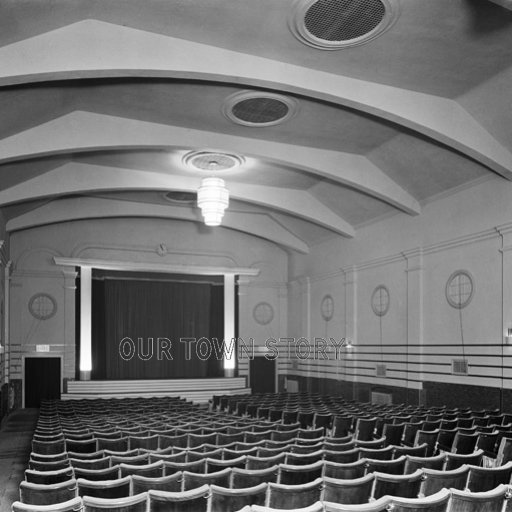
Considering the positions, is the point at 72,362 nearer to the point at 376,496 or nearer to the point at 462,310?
the point at 462,310

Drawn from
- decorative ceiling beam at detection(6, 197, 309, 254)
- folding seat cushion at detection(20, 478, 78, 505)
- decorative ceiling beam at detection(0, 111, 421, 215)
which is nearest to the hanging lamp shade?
decorative ceiling beam at detection(0, 111, 421, 215)

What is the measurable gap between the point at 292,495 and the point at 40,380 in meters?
14.8

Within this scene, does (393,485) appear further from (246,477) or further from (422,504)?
(246,477)

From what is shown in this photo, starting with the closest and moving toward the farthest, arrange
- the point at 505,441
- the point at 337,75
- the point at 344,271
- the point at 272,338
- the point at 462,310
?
1. the point at 505,441
2. the point at 337,75
3. the point at 462,310
4. the point at 344,271
5. the point at 272,338

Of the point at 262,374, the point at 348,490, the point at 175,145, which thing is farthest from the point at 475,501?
the point at 262,374

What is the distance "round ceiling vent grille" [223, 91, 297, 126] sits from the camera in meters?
9.78

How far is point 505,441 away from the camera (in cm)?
611

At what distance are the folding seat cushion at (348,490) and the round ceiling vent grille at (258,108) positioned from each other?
6919 millimetres

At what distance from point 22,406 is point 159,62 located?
1283 cm

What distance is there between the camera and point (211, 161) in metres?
13.2

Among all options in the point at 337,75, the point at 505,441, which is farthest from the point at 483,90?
the point at 505,441

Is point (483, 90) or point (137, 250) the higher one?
point (483, 90)

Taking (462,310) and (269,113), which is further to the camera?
(462,310)

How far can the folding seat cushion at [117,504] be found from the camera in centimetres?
363
